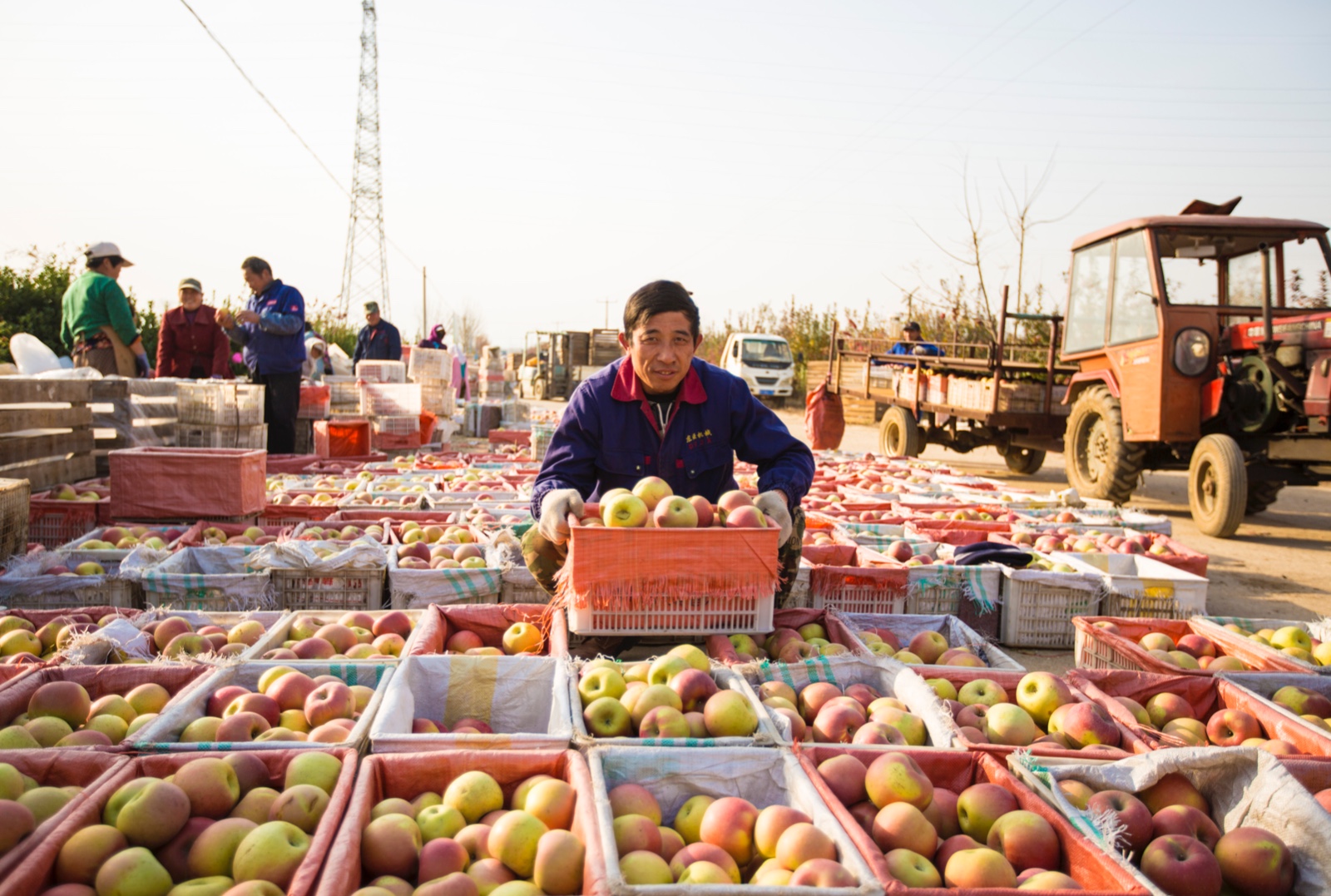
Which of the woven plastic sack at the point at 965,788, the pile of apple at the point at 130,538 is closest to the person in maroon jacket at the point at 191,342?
the pile of apple at the point at 130,538

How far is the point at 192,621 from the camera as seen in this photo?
11.7ft

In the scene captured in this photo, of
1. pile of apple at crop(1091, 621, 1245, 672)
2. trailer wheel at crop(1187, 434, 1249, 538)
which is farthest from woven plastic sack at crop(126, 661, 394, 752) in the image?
trailer wheel at crop(1187, 434, 1249, 538)

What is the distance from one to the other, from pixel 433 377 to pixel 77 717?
1301 cm

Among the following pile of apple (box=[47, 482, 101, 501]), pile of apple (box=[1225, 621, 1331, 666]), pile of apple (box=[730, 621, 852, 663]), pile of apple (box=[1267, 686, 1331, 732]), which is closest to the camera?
pile of apple (box=[1267, 686, 1331, 732])

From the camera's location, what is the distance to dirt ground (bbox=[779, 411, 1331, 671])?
6008 mm

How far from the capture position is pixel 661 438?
12.9 feet

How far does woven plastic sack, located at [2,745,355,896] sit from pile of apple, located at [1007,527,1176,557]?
4807 millimetres

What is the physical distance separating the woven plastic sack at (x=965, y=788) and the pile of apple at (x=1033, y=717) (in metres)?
0.18

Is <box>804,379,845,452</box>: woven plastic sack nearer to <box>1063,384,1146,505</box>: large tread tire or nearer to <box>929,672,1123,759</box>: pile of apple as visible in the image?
<box>1063,384,1146,505</box>: large tread tire

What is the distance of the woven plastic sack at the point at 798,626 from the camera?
317cm

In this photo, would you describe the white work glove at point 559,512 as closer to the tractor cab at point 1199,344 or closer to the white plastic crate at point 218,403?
the white plastic crate at point 218,403

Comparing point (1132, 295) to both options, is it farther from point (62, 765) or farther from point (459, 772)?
point (62, 765)

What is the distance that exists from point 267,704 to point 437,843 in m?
0.95

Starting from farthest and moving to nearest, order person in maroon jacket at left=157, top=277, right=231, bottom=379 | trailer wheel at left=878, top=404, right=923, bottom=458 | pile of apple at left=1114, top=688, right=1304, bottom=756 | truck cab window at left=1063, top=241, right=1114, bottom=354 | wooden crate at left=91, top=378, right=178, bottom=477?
trailer wheel at left=878, top=404, right=923, bottom=458
truck cab window at left=1063, top=241, right=1114, bottom=354
person in maroon jacket at left=157, top=277, right=231, bottom=379
wooden crate at left=91, top=378, right=178, bottom=477
pile of apple at left=1114, top=688, right=1304, bottom=756
